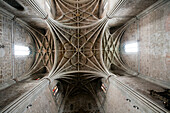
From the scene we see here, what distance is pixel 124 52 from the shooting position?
10336 mm

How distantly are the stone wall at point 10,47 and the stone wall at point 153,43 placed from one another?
465 inches

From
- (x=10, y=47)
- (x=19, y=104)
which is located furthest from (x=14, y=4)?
(x=19, y=104)

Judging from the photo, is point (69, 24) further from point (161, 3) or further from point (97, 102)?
point (97, 102)

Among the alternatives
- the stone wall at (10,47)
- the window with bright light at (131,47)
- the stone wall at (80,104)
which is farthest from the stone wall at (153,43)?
the stone wall at (10,47)

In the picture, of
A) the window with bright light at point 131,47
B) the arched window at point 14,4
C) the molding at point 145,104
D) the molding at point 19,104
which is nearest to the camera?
the molding at point 145,104

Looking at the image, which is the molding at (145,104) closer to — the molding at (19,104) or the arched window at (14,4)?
the molding at (19,104)

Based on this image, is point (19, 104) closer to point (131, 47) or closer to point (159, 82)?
point (159, 82)

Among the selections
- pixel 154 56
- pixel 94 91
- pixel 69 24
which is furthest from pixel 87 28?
pixel 94 91

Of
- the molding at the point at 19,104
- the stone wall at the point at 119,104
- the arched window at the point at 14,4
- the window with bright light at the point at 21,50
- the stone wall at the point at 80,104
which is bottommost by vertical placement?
the stone wall at the point at 80,104

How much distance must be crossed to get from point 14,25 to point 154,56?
12.7 m

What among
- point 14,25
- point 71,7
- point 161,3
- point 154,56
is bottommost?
point 154,56

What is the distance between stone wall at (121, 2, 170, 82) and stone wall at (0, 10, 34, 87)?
1182 centimetres

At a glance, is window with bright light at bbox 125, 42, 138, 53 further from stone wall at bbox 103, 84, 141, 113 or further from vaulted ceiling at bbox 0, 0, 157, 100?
stone wall at bbox 103, 84, 141, 113

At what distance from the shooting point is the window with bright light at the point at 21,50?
7.48 metres
